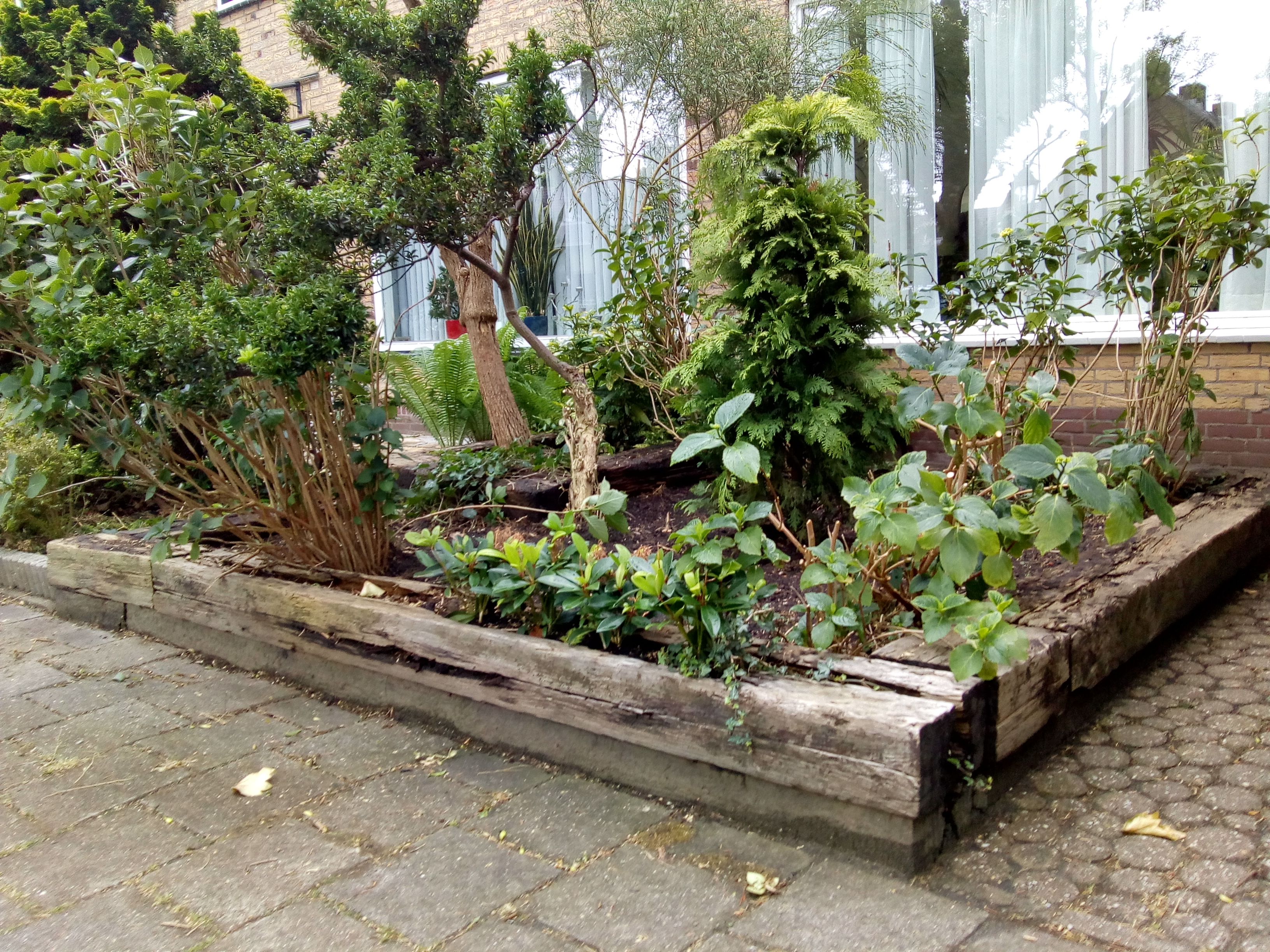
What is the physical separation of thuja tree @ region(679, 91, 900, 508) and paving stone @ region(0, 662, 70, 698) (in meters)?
2.73

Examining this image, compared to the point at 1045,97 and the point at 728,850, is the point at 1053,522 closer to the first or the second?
the point at 728,850

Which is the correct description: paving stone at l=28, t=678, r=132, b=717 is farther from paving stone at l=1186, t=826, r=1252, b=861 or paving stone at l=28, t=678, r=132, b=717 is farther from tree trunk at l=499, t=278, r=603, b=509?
paving stone at l=1186, t=826, r=1252, b=861

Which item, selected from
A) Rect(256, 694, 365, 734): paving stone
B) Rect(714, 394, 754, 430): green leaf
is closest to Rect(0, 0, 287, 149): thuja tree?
Rect(256, 694, 365, 734): paving stone

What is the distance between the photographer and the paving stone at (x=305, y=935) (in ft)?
6.39

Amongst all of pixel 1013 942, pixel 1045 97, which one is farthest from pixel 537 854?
pixel 1045 97

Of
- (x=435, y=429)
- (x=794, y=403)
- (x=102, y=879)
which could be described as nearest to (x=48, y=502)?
(x=435, y=429)

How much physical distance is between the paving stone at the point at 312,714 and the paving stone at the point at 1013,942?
2.01 metres

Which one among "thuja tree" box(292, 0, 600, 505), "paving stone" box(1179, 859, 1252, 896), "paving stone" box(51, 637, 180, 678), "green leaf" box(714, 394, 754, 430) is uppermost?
"thuja tree" box(292, 0, 600, 505)

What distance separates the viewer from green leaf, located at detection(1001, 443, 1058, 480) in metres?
2.38

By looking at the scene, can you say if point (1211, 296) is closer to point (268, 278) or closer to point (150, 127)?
point (268, 278)

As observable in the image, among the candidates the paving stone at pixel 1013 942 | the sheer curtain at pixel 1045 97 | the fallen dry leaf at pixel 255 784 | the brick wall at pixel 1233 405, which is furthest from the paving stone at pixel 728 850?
the sheer curtain at pixel 1045 97

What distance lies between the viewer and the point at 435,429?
733cm

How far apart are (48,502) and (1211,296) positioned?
236 inches

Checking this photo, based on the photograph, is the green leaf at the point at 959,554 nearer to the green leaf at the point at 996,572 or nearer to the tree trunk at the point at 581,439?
the green leaf at the point at 996,572
